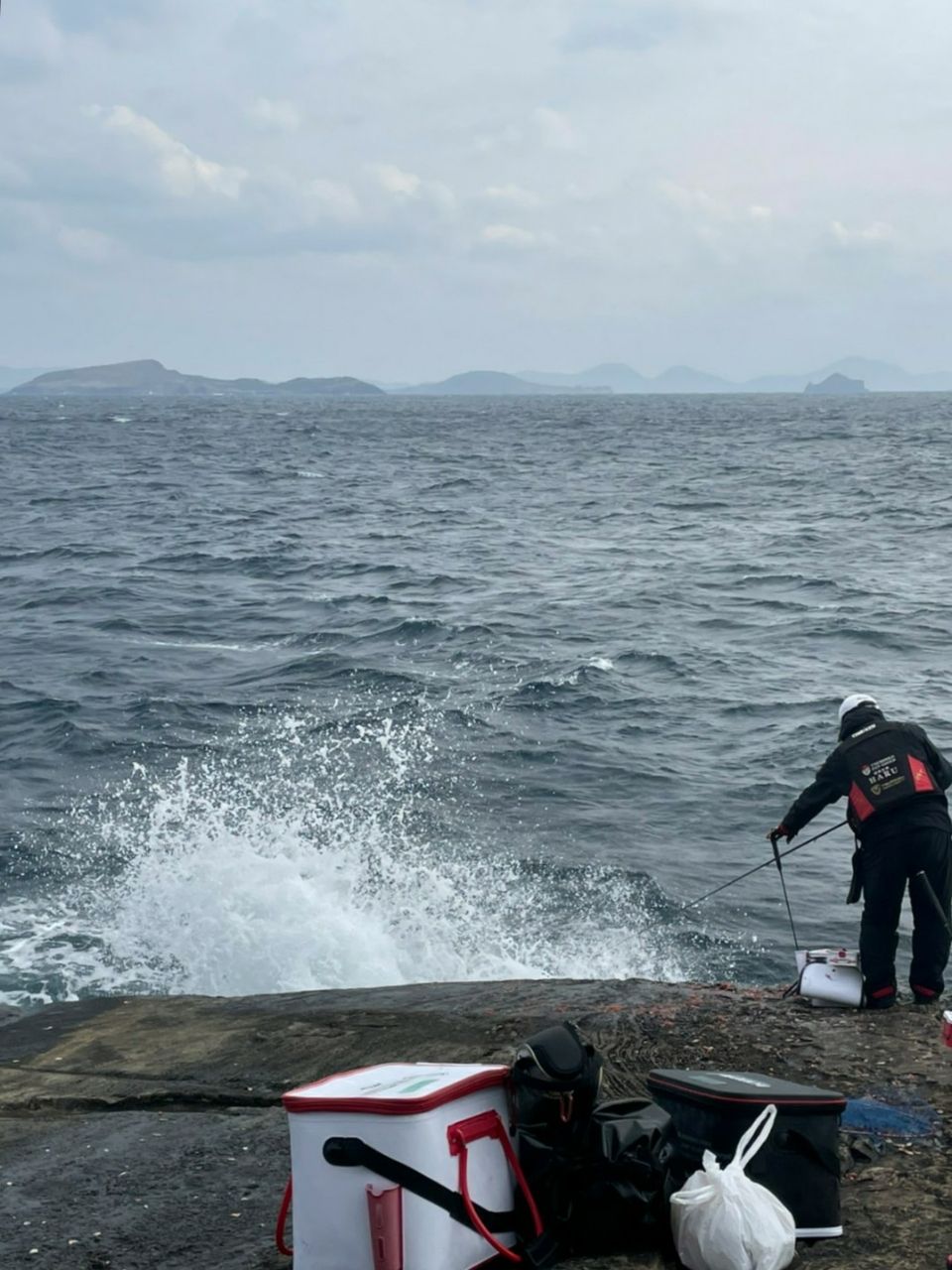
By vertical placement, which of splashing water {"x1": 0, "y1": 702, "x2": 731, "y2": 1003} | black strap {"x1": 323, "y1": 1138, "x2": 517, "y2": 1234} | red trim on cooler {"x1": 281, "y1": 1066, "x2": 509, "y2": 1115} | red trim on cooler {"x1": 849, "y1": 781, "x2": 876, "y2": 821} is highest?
red trim on cooler {"x1": 849, "y1": 781, "x2": 876, "y2": 821}

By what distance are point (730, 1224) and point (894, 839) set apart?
3.08 metres

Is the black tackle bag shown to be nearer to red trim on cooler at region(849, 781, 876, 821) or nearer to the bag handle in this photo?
the bag handle

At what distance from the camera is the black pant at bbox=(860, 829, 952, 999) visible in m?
6.47

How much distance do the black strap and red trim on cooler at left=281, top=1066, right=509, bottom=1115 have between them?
3.6 inches

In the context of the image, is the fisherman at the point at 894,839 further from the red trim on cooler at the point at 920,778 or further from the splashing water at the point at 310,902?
the splashing water at the point at 310,902

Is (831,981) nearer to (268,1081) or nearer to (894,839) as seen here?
(894,839)

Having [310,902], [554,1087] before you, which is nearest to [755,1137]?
[554,1087]

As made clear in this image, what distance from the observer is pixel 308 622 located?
67.2ft

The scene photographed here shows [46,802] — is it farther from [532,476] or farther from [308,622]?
[532,476]

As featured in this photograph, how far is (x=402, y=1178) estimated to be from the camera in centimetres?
367

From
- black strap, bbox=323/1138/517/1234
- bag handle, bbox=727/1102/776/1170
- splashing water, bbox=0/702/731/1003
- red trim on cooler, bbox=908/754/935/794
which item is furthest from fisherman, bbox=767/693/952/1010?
black strap, bbox=323/1138/517/1234

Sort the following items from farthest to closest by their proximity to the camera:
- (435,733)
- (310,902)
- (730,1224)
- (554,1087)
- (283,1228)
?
(435,733) < (310,902) < (283,1228) < (554,1087) < (730,1224)

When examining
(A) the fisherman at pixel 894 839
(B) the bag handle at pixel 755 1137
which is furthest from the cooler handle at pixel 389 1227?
(A) the fisherman at pixel 894 839

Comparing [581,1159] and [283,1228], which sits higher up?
[581,1159]
